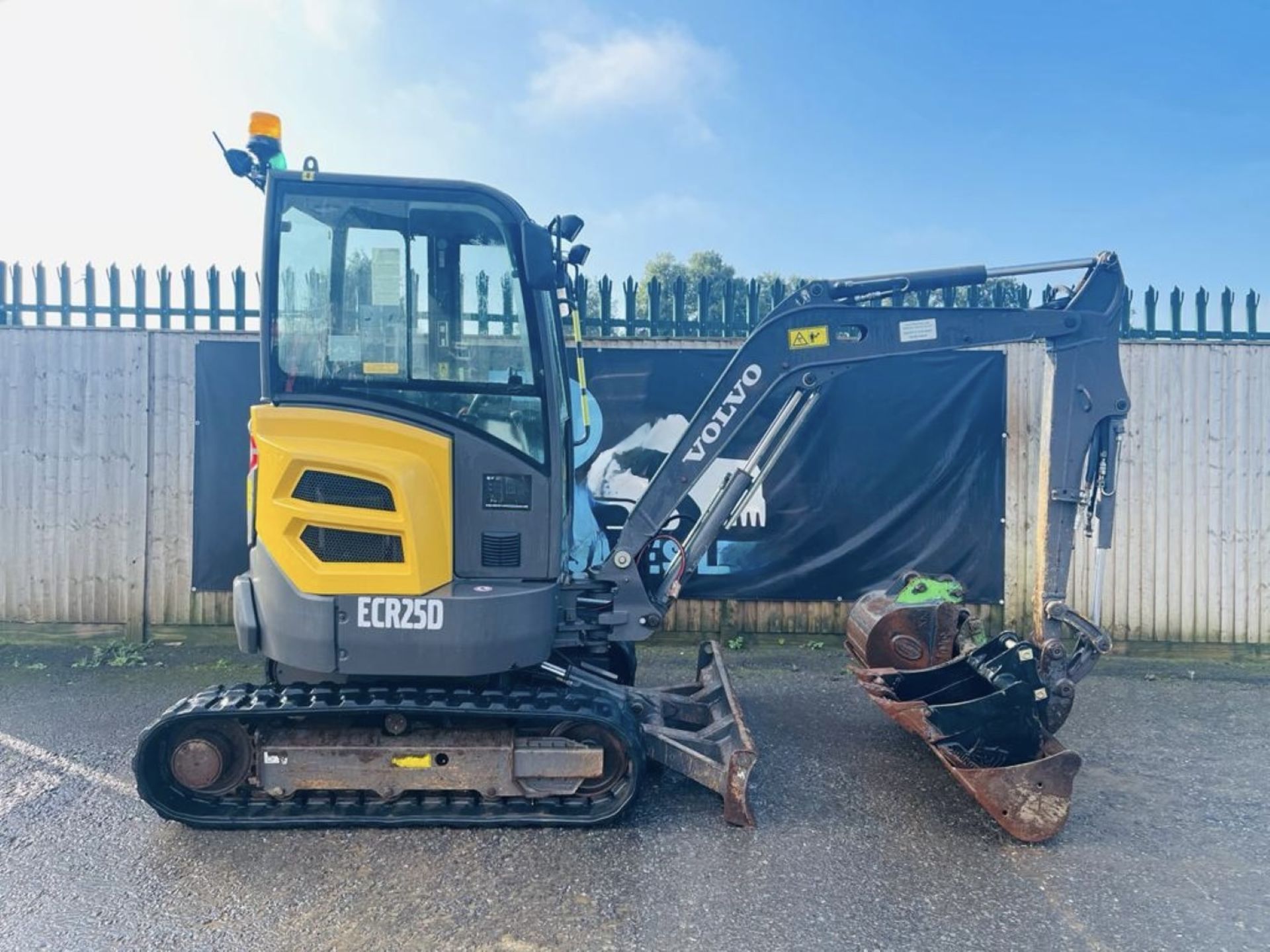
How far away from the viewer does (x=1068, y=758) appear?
3.37 meters

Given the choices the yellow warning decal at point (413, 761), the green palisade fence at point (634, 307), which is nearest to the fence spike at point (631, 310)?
the green palisade fence at point (634, 307)

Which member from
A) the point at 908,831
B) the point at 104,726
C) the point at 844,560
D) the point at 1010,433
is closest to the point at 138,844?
the point at 104,726

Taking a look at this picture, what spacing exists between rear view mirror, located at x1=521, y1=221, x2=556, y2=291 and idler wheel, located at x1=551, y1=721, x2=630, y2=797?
2001mm

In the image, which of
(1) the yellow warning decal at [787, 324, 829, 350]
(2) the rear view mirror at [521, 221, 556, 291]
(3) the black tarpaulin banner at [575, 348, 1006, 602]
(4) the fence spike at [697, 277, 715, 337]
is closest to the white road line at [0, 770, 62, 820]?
(2) the rear view mirror at [521, 221, 556, 291]

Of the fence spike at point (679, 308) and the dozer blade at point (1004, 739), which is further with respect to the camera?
the fence spike at point (679, 308)

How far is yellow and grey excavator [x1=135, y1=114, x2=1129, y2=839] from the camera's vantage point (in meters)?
3.49

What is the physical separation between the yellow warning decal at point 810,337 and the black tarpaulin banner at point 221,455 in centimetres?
448

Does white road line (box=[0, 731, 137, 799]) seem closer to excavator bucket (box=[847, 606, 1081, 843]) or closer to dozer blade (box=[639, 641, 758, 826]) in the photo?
dozer blade (box=[639, 641, 758, 826])

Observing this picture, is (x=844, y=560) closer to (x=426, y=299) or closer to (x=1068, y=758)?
(x=1068, y=758)

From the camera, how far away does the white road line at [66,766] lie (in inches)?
156

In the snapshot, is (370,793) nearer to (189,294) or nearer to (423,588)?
(423,588)

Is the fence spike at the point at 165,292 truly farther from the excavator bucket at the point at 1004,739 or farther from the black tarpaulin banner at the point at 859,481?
the excavator bucket at the point at 1004,739

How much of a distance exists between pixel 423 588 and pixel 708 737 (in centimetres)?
160

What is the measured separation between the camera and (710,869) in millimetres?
3240
